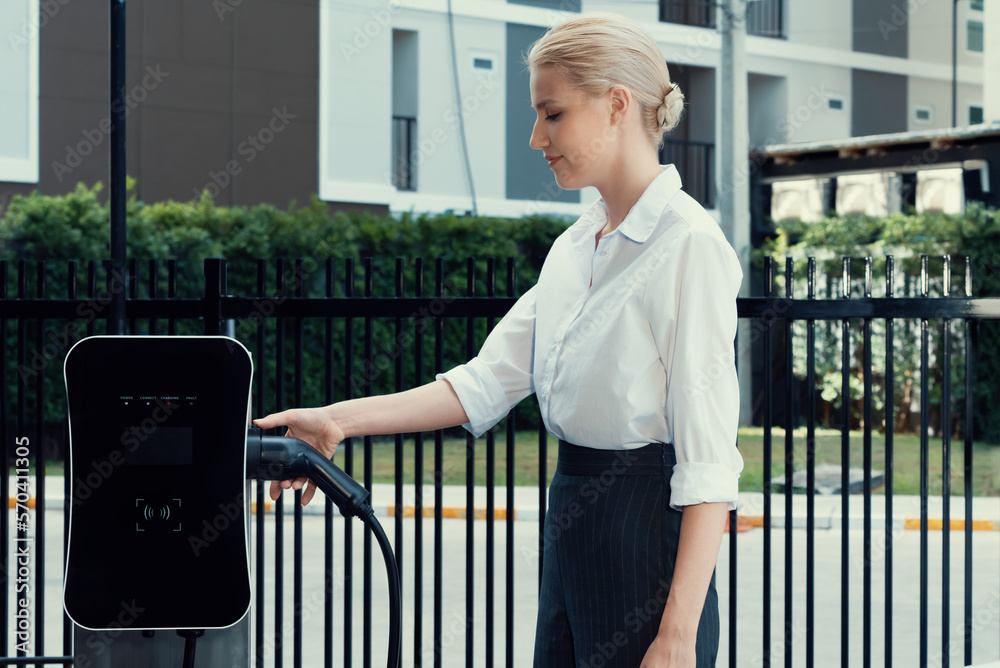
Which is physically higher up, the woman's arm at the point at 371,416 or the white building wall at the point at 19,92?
the white building wall at the point at 19,92

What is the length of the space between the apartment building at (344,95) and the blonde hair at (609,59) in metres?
12.4

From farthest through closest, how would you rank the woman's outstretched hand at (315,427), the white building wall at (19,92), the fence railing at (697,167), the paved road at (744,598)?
the fence railing at (697,167)
the white building wall at (19,92)
the paved road at (744,598)
the woman's outstretched hand at (315,427)

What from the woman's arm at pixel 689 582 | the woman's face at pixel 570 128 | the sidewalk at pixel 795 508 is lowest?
the sidewalk at pixel 795 508

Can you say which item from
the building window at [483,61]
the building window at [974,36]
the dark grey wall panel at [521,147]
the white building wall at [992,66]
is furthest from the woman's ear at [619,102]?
the building window at [974,36]

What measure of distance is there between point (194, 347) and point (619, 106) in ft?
2.37

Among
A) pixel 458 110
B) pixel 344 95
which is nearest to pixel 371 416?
pixel 344 95

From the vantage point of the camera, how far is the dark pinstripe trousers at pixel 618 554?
167 centimetres

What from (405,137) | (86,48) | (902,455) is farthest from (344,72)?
(902,455)

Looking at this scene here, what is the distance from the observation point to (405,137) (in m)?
17.0

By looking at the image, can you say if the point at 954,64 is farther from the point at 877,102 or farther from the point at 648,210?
the point at 648,210

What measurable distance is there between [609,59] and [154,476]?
2.98ft

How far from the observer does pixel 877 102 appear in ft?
70.1

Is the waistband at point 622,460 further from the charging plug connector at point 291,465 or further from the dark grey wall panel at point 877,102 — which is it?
the dark grey wall panel at point 877,102

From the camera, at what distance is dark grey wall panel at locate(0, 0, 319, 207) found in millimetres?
13500
